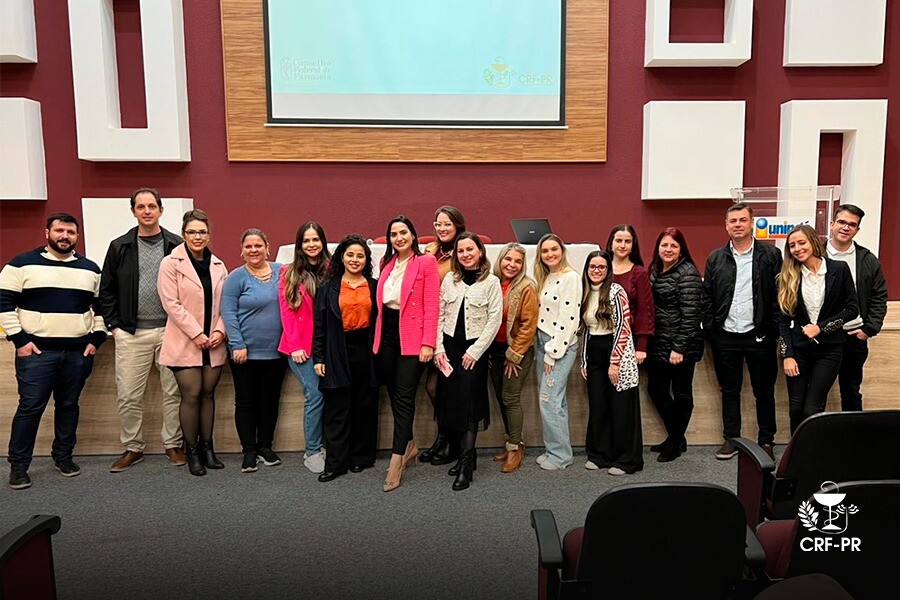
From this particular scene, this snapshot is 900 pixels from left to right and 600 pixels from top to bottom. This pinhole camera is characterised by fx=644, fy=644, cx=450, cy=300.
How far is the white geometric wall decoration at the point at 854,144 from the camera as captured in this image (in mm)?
5504

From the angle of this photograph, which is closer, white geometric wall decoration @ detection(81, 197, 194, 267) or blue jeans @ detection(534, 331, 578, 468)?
blue jeans @ detection(534, 331, 578, 468)

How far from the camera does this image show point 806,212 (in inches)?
202

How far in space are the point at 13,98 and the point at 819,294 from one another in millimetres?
6086

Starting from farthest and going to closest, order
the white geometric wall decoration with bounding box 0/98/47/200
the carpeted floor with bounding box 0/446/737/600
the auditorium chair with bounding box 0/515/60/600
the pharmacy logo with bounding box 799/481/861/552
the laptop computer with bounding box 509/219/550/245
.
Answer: the white geometric wall decoration with bounding box 0/98/47/200 → the laptop computer with bounding box 509/219/550/245 → the carpeted floor with bounding box 0/446/737/600 → the auditorium chair with bounding box 0/515/60/600 → the pharmacy logo with bounding box 799/481/861/552

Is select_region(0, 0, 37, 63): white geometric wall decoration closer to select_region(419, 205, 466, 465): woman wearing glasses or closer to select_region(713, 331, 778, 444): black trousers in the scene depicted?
select_region(419, 205, 466, 465): woman wearing glasses

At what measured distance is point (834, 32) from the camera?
5.45m

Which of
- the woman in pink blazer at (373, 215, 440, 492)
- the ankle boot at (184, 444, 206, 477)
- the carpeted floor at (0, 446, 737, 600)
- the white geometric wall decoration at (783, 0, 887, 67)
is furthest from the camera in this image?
the white geometric wall decoration at (783, 0, 887, 67)

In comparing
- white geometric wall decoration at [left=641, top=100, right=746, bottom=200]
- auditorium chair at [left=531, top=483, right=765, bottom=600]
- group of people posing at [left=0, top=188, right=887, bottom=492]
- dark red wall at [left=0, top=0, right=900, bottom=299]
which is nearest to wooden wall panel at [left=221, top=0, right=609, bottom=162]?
dark red wall at [left=0, top=0, right=900, bottom=299]

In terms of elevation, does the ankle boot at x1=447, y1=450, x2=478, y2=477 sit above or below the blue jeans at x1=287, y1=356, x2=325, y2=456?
below

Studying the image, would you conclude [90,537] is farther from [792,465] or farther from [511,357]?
[792,465]

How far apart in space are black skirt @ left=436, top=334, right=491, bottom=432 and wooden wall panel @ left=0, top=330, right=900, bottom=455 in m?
0.44

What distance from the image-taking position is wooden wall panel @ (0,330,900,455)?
13.0 feet

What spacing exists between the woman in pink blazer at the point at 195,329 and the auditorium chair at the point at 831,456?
2857 millimetres

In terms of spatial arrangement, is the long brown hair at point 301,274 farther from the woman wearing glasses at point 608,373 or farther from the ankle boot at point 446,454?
the woman wearing glasses at point 608,373
